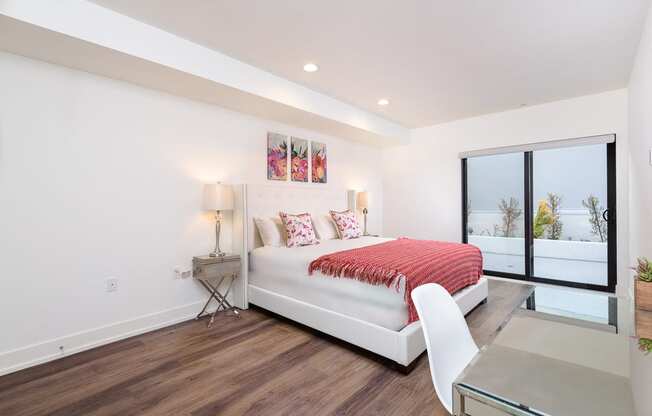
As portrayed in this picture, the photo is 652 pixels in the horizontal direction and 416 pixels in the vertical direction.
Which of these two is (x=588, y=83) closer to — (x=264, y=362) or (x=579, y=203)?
(x=579, y=203)

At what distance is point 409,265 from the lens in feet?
7.99

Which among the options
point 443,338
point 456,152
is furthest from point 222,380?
point 456,152

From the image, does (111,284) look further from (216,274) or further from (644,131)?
(644,131)

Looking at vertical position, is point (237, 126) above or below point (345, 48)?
below

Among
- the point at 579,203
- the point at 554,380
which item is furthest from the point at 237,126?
the point at 579,203

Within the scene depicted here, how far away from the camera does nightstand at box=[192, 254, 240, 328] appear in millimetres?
3098

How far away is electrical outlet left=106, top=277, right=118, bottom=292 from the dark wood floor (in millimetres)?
463

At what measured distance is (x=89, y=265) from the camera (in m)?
2.60

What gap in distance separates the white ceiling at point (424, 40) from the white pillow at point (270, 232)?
1654mm

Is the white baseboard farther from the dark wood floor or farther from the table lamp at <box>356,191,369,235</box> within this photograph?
the table lamp at <box>356,191,369,235</box>

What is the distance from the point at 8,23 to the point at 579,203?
584 cm

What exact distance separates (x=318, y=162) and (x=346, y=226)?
1111 millimetres

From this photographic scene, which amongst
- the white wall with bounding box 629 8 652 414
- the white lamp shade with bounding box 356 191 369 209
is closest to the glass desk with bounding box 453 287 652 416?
the white wall with bounding box 629 8 652 414

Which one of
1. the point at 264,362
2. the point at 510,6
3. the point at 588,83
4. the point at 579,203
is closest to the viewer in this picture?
the point at 510,6
